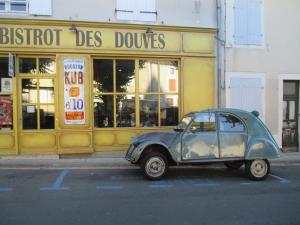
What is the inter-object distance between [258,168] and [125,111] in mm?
5001

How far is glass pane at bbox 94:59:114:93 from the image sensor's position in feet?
40.2

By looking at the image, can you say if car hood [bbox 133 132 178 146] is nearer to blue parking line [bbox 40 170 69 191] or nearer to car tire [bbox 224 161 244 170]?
car tire [bbox 224 161 244 170]

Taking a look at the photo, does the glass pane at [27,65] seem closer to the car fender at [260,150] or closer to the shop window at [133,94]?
the shop window at [133,94]

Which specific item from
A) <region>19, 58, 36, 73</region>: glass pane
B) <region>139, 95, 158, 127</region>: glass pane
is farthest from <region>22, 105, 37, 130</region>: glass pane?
<region>139, 95, 158, 127</region>: glass pane

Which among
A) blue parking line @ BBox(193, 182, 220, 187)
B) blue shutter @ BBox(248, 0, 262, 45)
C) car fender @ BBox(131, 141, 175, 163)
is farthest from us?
blue shutter @ BBox(248, 0, 262, 45)

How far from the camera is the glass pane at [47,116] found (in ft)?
38.9

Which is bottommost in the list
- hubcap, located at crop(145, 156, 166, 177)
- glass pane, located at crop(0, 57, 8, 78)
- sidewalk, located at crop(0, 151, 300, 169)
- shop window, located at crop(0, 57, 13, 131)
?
sidewalk, located at crop(0, 151, 300, 169)

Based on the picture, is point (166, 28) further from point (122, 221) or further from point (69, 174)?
point (122, 221)

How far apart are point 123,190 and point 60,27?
20.2 ft

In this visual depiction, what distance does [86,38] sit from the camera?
11938mm

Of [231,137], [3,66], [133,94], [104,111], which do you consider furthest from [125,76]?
[231,137]

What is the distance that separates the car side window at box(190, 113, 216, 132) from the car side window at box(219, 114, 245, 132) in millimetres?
189

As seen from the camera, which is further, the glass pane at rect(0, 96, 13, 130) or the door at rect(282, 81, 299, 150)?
the door at rect(282, 81, 299, 150)

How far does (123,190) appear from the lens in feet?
25.6
